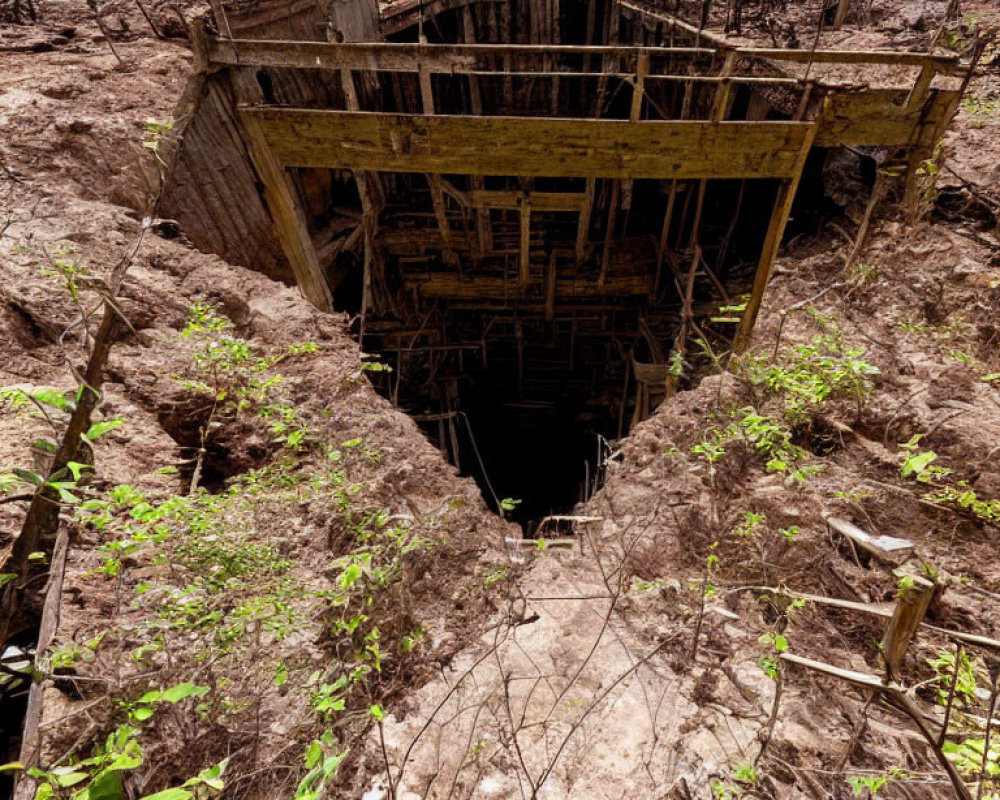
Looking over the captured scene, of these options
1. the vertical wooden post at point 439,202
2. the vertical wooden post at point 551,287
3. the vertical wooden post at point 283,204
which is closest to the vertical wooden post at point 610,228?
the vertical wooden post at point 551,287

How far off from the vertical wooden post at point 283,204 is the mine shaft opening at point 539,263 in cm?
57

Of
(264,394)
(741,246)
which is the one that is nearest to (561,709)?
(264,394)

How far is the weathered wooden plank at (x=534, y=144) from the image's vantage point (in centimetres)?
413

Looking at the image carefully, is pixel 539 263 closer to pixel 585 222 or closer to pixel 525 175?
pixel 585 222

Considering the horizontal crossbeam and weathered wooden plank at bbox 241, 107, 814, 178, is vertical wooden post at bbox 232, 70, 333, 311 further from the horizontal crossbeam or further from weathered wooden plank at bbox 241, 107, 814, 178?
the horizontal crossbeam

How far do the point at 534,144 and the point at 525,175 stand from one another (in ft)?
0.85

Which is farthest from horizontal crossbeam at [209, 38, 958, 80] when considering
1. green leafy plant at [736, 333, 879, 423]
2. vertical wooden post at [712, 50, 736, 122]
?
green leafy plant at [736, 333, 879, 423]

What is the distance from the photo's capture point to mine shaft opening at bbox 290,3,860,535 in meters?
6.14

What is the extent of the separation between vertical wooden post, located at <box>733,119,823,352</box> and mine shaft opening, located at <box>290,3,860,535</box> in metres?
0.49

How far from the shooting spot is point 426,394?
827 centimetres

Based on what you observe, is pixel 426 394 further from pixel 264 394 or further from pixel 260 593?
pixel 260 593

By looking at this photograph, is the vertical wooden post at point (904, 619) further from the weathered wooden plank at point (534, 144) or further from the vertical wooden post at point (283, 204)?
the vertical wooden post at point (283, 204)

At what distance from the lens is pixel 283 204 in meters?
4.81

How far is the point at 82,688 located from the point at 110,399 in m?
1.74
